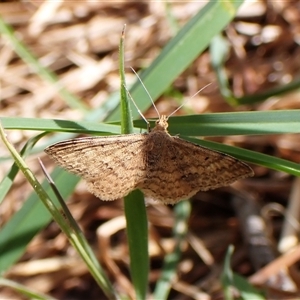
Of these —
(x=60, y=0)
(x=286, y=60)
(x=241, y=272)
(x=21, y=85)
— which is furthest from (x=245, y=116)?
(x=60, y=0)

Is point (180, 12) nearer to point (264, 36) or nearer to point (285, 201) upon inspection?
point (264, 36)

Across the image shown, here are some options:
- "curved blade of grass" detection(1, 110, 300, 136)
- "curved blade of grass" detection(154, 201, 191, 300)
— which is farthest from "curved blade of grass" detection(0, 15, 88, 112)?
"curved blade of grass" detection(1, 110, 300, 136)

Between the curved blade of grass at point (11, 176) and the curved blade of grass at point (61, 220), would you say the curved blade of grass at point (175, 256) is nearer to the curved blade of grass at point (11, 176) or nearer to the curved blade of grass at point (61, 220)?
the curved blade of grass at point (61, 220)

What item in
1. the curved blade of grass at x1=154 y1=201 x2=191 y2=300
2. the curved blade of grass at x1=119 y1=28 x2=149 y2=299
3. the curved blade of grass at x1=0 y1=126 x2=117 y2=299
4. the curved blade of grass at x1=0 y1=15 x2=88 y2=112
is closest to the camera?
the curved blade of grass at x1=0 y1=126 x2=117 y2=299

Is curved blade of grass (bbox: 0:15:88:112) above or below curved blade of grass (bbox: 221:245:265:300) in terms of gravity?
above

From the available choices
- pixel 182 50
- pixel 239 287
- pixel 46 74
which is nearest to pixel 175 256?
pixel 239 287

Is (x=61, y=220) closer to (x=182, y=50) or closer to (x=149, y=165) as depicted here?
(x=149, y=165)

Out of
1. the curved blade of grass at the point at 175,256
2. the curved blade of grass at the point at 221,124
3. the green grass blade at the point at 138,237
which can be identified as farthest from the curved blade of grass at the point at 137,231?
the curved blade of grass at the point at 175,256

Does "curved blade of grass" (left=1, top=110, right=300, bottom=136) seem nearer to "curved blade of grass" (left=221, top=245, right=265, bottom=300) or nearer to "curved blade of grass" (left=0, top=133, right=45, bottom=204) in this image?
"curved blade of grass" (left=0, top=133, right=45, bottom=204)
